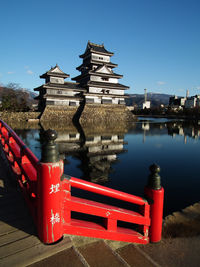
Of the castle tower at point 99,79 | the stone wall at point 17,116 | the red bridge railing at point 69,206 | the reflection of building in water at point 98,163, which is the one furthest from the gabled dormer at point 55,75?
the red bridge railing at point 69,206

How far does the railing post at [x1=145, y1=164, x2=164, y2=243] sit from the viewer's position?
195 cm

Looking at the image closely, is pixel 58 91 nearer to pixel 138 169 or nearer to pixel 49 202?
pixel 138 169

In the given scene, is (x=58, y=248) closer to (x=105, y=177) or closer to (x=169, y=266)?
(x=169, y=266)

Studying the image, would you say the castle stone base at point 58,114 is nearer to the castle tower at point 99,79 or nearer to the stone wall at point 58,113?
the stone wall at point 58,113

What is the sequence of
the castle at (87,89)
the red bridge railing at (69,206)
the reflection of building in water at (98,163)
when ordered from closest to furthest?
the red bridge railing at (69,206)
the reflection of building in water at (98,163)
the castle at (87,89)

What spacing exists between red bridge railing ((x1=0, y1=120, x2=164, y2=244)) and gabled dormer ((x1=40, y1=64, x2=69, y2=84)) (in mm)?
25189

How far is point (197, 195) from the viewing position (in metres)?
4.32

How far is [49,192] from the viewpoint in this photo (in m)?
1.45

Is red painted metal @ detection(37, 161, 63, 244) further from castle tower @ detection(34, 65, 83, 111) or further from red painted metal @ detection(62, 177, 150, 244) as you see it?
castle tower @ detection(34, 65, 83, 111)

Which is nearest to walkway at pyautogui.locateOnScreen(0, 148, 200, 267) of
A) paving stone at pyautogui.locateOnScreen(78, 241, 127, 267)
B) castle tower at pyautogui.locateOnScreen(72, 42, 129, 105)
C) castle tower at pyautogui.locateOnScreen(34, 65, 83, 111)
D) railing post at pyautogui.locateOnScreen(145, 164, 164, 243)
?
paving stone at pyautogui.locateOnScreen(78, 241, 127, 267)

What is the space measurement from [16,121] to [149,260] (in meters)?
26.9

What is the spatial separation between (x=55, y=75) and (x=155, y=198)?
26192 millimetres

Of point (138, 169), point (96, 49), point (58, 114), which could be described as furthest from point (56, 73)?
point (138, 169)

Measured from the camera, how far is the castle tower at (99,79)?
1019 inches
